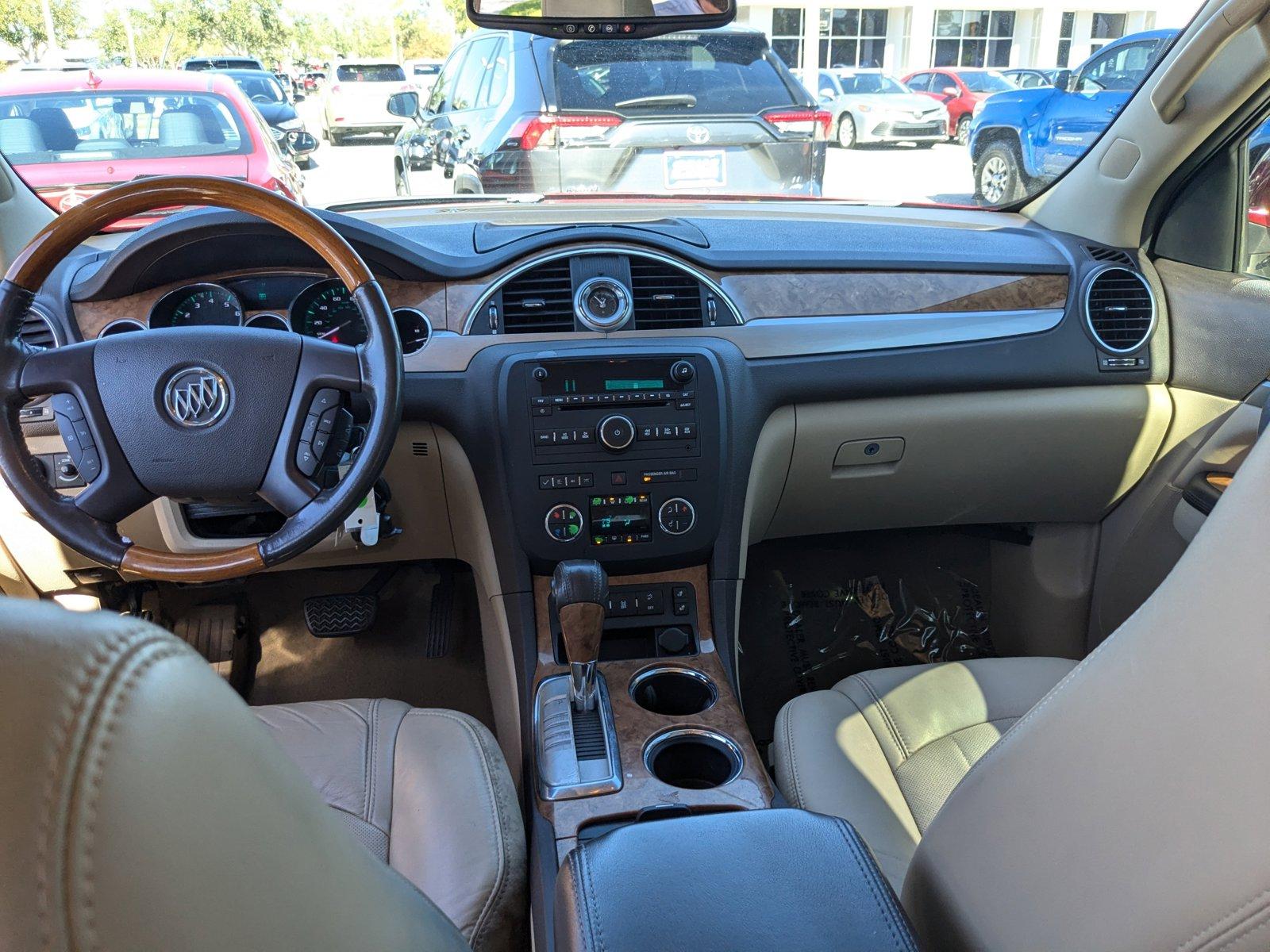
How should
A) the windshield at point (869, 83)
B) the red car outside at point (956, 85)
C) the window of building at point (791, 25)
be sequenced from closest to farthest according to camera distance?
the window of building at point (791, 25) < the red car outside at point (956, 85) < the windshield at point (869, 83)

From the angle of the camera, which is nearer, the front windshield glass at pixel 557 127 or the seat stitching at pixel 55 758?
the seat stitching at pixel 55 758

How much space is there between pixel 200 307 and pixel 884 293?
150 cm

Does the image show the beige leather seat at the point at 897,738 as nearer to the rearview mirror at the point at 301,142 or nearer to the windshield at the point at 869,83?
the rearview mirror at the point at 301,142

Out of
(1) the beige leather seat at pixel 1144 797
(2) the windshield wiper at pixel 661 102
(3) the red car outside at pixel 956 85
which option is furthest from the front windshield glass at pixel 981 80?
(1) the beige leather seat at pixel 1144 797

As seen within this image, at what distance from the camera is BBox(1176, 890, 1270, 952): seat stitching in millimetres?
610

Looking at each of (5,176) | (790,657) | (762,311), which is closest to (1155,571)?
(790,657)

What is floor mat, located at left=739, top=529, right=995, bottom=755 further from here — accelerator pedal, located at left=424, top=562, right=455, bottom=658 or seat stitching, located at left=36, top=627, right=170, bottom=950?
seat stitching, located at left=36, top=627, right=170, bottom=950

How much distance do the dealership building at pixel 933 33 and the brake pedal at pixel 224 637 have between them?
7.30 meters

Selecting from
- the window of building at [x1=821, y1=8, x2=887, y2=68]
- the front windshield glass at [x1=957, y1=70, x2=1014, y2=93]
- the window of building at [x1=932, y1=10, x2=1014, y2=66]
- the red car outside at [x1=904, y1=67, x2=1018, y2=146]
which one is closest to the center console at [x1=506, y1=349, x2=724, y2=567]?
the red car outside at [x1=904, y1=67, x2=1018, y2=146]

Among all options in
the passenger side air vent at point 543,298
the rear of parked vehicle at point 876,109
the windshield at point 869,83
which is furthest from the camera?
the windshield at point 869,83

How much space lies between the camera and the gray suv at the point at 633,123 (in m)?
2.84

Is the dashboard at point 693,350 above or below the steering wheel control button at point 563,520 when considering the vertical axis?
above

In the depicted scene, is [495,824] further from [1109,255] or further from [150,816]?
[1109,255]

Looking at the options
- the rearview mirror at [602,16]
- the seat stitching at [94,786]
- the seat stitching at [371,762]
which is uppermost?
the rearview mirror at [602,16]
